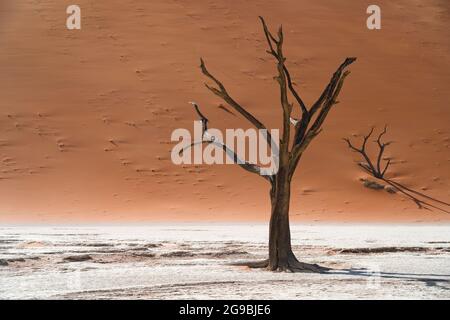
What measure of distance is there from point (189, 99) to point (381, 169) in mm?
7678

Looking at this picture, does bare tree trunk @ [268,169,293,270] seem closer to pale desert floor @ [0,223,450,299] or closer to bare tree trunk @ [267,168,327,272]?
bare tree trunk @ [267,168,327,272]

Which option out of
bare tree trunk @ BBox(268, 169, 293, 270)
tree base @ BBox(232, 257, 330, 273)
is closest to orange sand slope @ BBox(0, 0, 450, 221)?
bare tree trunk @ BBox(268, 169, 293, 270)

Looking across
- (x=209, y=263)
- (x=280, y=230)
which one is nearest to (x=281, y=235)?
(x=280, y=230)

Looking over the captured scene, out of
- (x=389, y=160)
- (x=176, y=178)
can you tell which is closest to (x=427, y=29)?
(x=389, y=160)

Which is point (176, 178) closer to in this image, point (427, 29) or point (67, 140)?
point (67, 140)

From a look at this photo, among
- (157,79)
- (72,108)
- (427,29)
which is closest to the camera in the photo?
(72,108)

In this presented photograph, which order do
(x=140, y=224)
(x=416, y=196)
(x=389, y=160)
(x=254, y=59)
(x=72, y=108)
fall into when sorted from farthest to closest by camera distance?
(x=254, y=59) → (x=72, y=108) → (x=389, y=160) → (x=416, y=196) → (x=140, y=224)

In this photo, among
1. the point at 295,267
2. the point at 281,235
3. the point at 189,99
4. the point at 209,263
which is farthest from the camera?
the point at 189,99

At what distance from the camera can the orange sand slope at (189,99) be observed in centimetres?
2008

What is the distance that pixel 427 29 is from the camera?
3238 cm

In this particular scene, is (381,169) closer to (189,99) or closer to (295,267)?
(189,99)

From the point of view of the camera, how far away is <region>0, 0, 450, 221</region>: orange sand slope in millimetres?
20078

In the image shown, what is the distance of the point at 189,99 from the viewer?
25.0 meters

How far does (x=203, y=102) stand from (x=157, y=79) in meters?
2.54
